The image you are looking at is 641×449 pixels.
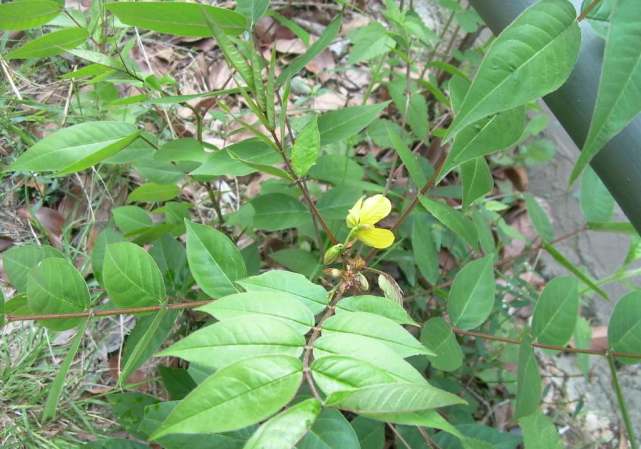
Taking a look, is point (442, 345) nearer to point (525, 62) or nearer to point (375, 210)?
point (375, 210)

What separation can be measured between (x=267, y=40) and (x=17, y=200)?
0.99m

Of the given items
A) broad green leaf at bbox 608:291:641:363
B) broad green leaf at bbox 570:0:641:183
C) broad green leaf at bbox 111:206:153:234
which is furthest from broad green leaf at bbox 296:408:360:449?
broad green leaf at bbox 111:206:153:234

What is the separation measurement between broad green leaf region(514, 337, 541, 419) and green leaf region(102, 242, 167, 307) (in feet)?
1.83

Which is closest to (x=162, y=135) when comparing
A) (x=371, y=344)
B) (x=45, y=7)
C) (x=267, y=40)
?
(x=267, y=40)

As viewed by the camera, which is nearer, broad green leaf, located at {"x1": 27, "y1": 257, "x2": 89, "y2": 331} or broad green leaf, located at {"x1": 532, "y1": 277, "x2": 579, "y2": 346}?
broad green leaf, located at {"x1": 27, "y1": 257, "x2": 89, "y2": 331}

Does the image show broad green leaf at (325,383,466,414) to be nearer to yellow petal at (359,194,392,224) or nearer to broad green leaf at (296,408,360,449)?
broad green leaf at (296,408,360,449)

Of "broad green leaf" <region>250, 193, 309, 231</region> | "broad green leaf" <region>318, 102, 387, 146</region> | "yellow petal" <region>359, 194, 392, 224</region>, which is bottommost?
"broad green leaf" <region>250, 193, 309, 231</region>

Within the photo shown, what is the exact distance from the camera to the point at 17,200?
4.94ft

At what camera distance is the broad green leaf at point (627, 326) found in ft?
2.98

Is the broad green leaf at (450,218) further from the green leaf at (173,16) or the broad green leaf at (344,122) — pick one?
the green leaf at (173,16)

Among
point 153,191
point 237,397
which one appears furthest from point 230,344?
point 153,191

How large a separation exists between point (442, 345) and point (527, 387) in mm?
140

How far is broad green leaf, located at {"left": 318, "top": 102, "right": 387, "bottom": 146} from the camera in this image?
0.92m

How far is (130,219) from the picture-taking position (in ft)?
3.76
